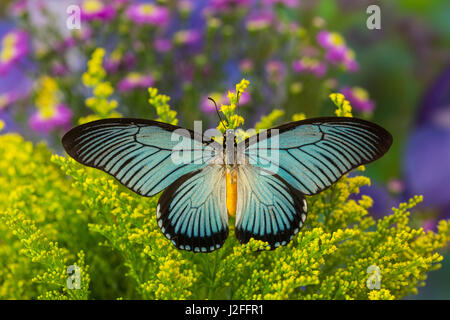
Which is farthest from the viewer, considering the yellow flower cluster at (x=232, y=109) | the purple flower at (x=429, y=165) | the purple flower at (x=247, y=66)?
the purple flower at (x=429, y=165)

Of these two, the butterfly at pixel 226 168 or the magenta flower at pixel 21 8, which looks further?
the magenta flower at pixel 21 8

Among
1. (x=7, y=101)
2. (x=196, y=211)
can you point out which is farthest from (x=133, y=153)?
(x=7, y=101)

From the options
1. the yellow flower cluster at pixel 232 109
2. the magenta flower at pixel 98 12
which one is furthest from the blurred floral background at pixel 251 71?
the yellow flower cluster at pixel 232 109

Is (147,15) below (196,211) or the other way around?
the other way around

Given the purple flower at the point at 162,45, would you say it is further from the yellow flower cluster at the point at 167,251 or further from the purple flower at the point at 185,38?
the yellow flower cluster at the point at 167,251

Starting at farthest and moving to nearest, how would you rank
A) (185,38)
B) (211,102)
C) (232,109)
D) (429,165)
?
(429,165), (185,38), (211,102), (232,109)

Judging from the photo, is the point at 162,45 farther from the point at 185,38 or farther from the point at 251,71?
the point at 251,71

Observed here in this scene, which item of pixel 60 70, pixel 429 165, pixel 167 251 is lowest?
pixel 167 251
